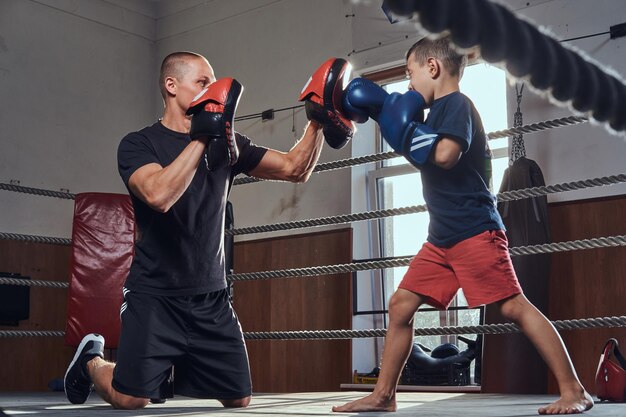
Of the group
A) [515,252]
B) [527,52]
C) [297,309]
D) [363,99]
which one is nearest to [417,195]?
[297,309]

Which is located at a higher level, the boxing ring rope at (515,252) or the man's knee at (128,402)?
the boxing ring rope at (515,252)

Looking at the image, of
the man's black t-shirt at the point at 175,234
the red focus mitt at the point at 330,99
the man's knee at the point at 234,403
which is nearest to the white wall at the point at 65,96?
the man's black t-shirt at the point at 175,234

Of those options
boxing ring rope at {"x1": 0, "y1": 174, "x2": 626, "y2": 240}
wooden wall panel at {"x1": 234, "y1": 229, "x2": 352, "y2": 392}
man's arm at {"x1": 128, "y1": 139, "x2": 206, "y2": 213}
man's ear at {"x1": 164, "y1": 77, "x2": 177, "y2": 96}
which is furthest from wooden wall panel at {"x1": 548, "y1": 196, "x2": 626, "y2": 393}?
man's arm at {"x1": 128, "y1": 139, "x2": 206, "y2": 213}

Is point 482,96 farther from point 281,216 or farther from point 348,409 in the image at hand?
point 348,409

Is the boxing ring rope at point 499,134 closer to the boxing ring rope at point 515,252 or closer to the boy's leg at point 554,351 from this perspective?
the boxing ring rope at point 515,252

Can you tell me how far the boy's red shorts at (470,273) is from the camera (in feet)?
5.98

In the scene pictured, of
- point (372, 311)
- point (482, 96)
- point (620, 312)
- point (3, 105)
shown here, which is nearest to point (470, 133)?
point (620, 312)

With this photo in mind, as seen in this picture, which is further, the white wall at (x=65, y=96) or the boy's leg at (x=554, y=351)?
the white wall at (x=65, y=96)

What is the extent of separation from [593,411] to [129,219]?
10.8 feet

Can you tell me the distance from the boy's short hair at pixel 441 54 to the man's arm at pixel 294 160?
407mm

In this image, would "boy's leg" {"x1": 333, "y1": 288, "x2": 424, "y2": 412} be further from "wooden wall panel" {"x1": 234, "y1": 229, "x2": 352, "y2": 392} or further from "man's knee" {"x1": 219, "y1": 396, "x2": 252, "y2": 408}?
"wooden wall panel" {"x1": 234, "y1": 229, "x2": 352, "y2": 392}

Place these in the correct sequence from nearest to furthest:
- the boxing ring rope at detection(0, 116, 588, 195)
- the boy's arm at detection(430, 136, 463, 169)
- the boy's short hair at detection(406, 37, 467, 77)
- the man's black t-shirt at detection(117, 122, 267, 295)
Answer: the boy's arm at detection(430, 136, 463, 169), the boy's short hair at detection(406, 37, 467, 77), the man's black t-shirt at detection(117, 122, 267, 295), the boxing ring rope at detection(0, 116, 588, 195)

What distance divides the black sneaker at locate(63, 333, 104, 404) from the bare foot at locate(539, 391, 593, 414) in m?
1.28

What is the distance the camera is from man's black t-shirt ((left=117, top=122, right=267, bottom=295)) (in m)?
2.04
